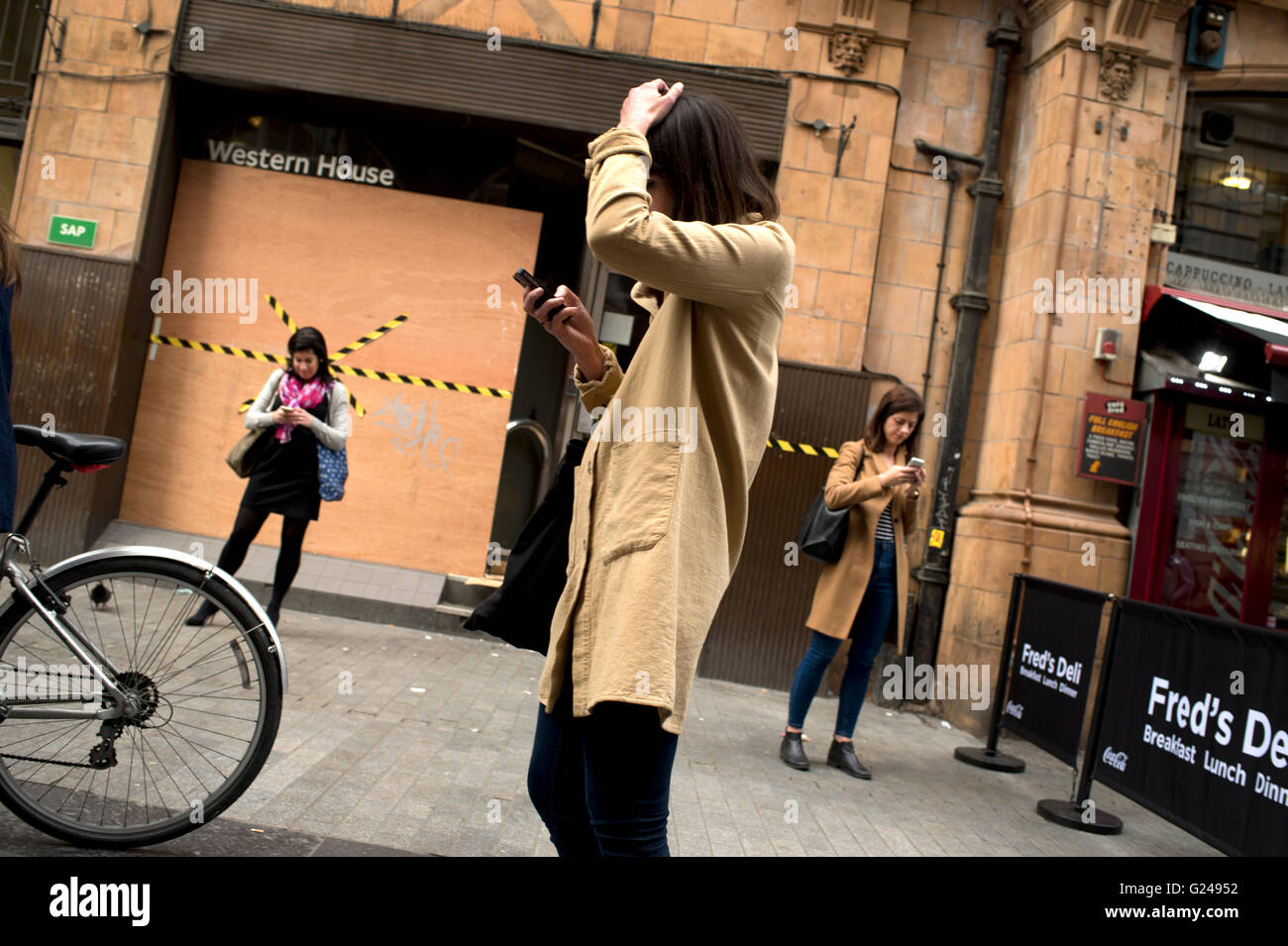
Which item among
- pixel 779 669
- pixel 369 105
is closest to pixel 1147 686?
pixel 779 669

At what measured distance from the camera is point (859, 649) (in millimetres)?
5582

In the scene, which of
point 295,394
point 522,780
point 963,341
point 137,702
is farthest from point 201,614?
point 963,341

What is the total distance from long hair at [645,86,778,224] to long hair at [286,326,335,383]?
15.6ft

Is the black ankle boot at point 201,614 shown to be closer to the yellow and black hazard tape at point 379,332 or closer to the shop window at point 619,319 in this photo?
the yellow and black hazard tape at point 379,332

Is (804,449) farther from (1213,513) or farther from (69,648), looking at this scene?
(69,648)

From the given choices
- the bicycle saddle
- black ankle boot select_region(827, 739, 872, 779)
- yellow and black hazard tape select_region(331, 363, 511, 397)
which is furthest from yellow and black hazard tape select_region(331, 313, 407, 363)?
the bicycle saddle

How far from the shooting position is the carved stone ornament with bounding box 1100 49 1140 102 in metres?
7.86

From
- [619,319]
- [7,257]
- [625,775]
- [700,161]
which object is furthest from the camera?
[619,319]

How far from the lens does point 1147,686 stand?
4.79 metres

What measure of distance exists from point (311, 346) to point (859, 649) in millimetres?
3661

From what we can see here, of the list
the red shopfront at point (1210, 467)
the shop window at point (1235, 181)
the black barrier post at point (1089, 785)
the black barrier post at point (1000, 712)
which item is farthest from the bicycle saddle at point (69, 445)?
the shop window at point (1235, 181)

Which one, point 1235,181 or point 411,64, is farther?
point 1235,181

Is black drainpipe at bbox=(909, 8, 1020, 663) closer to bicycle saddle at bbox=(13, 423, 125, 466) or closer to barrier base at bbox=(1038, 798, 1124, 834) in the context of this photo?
barrier base at bbox=(1038, 798, 1124, 834)
